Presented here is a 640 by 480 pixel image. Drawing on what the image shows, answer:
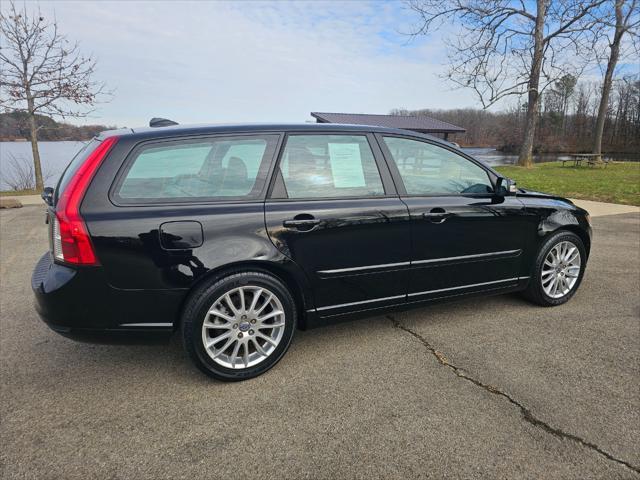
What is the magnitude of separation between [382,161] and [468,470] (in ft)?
6.79

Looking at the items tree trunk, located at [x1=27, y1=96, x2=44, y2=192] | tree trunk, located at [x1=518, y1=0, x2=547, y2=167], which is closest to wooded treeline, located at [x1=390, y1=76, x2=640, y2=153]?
tree trunk, located at [x1=518, y1=0, x2=547, y2=167]

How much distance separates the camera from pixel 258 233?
257 cm

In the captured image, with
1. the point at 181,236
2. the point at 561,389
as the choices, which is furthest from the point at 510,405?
the point at 181,236

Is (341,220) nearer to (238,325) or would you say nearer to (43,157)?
(238,325)

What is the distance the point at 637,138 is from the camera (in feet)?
212

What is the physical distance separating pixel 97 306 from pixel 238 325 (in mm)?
824

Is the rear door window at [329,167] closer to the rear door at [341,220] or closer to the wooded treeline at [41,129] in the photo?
the rear door at [341,220]

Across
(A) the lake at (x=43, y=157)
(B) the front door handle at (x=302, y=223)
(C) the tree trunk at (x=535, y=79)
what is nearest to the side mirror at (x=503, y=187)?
(B) the front door handle at (x=302, y=223)

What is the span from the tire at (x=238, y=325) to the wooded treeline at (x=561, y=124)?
63.7 metres

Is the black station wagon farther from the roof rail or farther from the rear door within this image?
the roof rail

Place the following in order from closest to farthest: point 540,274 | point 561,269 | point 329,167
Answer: point 329,167 < point 540,274 < point 561,269

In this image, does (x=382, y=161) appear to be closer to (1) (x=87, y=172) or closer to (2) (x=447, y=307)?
(2) (x=447, y=307)

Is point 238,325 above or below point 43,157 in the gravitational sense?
below

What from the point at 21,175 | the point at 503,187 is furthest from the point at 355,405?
the point at 21,175
